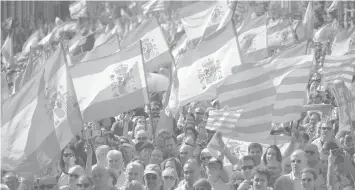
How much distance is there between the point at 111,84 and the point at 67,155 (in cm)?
166

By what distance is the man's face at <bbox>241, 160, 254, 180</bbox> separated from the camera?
1417 cm

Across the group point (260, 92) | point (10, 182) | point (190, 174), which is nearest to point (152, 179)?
point (190, 174)

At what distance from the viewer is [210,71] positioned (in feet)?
62.7

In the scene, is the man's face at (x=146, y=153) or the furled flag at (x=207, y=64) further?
the furled flag at (x=207, y=64)

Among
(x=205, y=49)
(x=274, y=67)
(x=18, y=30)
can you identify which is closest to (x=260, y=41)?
(x=205, y=49)

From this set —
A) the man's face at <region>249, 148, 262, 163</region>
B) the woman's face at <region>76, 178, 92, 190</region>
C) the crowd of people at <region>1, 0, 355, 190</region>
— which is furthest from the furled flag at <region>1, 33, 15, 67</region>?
the woman's face at <region>76, 178, 92, 190</region>

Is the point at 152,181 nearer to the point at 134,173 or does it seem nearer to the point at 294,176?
the point at 134,173

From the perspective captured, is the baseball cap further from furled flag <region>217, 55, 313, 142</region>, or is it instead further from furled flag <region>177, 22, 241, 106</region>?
furled flag <region>177, 22, 241, 106</region>

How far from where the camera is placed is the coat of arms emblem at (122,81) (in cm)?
1778

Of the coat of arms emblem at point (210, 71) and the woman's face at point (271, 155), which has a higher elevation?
the coat of arms emblem at point (210, 71)

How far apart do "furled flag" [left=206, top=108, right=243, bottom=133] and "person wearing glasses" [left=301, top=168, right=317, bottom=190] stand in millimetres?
2501

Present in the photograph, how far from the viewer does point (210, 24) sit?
2534 cm

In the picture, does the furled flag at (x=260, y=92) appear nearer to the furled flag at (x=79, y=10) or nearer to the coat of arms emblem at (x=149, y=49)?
the coat of arms emblem at (x=149, y=49)

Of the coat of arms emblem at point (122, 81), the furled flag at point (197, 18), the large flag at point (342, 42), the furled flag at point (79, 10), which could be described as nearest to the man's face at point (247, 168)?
the coat of arms emblem at point (122, 81)
